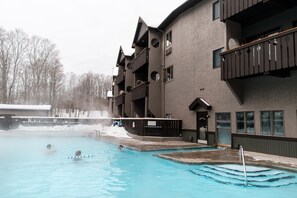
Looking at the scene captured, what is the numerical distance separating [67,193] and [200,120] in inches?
478

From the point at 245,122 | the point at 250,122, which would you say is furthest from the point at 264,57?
the point at 245,122

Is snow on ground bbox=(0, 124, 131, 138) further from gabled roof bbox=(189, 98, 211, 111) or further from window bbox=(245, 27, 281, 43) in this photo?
window bbox=(245, 27, 281, 43)

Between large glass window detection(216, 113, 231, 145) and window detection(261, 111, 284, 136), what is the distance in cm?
246

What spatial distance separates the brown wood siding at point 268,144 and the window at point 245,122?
32cm

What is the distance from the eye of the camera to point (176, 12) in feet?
67.2

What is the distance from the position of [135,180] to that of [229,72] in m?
7.51

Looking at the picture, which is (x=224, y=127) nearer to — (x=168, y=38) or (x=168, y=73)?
(x=168, y=73)

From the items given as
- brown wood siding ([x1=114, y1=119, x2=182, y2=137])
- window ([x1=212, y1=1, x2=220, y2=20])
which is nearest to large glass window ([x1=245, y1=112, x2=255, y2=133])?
window ([x1=212, y1=1, x2=220, y2=20])

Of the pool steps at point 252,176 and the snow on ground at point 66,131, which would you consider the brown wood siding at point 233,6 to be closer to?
the pool steps at point 252,176

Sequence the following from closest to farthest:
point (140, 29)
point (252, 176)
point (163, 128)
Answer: point (252, 176) → point (163, 128) → point (140, 29)

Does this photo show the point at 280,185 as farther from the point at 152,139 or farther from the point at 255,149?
the point at 152,139

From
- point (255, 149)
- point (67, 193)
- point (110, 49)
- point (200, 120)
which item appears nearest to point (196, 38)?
point (200, 120)

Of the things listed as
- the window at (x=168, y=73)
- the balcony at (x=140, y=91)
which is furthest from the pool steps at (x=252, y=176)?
the balcony at (x=140, y=91)

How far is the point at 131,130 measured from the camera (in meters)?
23.1
